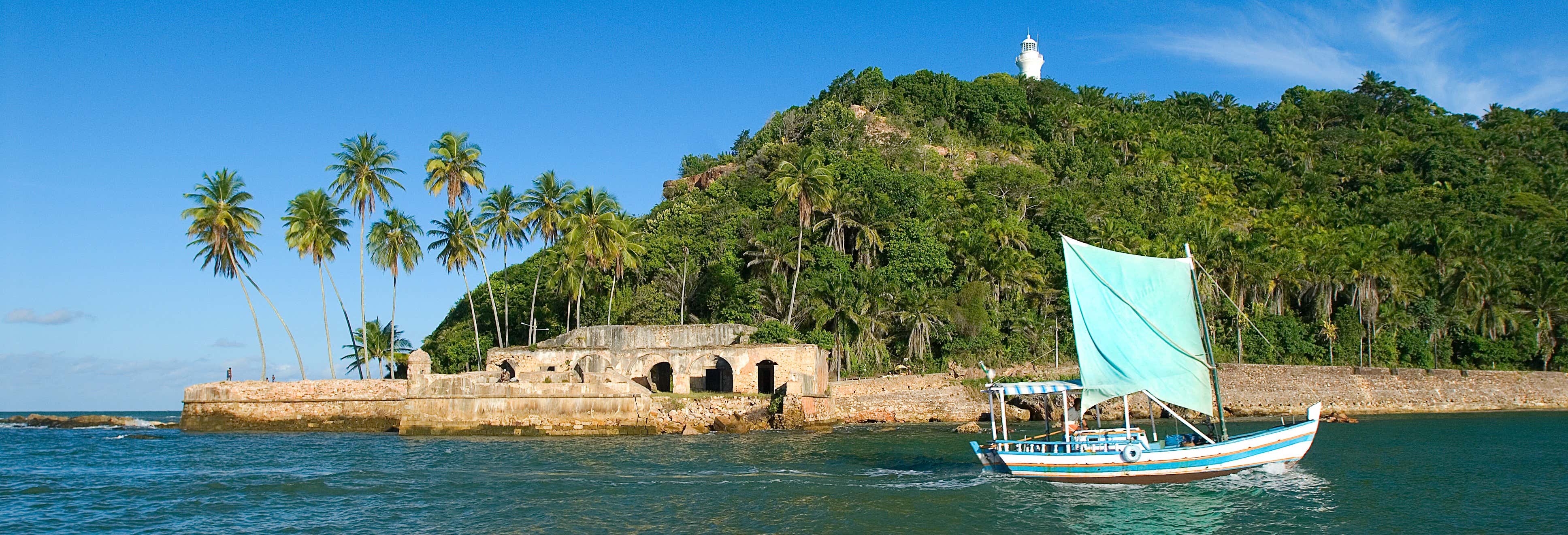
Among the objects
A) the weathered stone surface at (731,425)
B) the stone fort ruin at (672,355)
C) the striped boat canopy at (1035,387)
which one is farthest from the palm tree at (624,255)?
the striped boat canopy at (1035,387)

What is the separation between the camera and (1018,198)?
60.3 metres

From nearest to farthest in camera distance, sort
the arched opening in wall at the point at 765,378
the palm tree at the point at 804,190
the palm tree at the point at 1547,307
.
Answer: the arched opening in wall at the point at 765,378 → the palm tree at the point at 804,190 → the palm tree at the point at 1547,307

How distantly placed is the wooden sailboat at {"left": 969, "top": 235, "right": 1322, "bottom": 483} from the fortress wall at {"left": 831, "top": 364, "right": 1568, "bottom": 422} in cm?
1795

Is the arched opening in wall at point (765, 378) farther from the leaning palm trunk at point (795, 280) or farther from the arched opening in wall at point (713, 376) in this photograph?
the leaning palm trunk at point (795, 280)

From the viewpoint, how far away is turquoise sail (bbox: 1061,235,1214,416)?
23203 mm

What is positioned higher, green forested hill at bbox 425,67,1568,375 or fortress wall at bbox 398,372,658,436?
green forested hill at bbox 425,67,1568,375

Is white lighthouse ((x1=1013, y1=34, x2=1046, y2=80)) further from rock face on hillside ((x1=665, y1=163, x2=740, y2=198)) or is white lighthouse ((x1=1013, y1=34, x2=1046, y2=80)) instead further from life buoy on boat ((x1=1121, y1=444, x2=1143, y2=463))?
life buoy on boat ((x1=1121, y1=444, x2=1143, y2=463))

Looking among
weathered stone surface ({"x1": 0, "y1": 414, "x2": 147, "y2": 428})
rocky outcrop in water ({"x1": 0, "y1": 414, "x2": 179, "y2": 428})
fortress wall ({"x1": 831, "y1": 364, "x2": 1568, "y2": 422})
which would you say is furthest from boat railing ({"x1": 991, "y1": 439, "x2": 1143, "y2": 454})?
weathered stone surface ({"x1": 0, "y1": 414, "x2": 147, "y2": 428})

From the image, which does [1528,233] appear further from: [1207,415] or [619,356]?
[619,356]

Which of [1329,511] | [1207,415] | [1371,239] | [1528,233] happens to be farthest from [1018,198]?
[1329,511]

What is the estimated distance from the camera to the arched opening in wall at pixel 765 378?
46.4m

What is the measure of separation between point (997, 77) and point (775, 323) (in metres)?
51.0

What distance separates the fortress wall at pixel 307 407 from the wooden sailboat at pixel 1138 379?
93.2ft

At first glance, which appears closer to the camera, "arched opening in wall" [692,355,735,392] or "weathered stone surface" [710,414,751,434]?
"weathered stone surface" [710,414,751,434]
